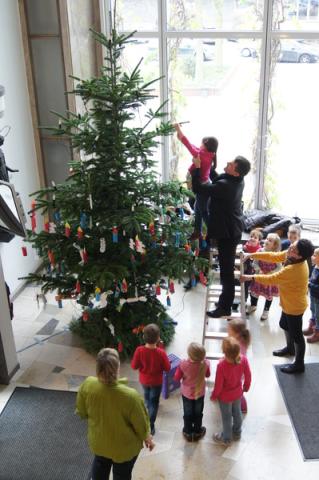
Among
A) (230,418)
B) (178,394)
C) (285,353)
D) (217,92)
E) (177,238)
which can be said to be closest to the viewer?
(230,418)

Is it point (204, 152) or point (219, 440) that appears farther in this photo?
point (204, 152)

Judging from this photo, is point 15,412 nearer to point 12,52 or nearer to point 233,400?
point 233,400

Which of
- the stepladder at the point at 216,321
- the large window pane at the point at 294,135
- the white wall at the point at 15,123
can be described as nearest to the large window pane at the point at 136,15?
the white wall at the point at 15,123

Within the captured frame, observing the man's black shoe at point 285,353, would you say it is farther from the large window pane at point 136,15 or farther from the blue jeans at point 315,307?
the large window pane at point 136,15

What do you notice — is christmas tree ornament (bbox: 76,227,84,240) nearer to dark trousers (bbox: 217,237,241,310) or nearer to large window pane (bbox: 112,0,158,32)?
dark trousers (bbox: 217,237,241,310)

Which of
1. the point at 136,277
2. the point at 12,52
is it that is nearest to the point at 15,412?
the point at 136,277

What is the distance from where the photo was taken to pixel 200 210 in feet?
17.1

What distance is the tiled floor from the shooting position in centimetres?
386

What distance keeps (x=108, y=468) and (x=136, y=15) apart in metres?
5.90

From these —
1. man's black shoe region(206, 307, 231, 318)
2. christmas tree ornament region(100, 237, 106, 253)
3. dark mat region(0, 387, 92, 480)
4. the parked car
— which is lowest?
dark mat region(0, 387, 92, 480)

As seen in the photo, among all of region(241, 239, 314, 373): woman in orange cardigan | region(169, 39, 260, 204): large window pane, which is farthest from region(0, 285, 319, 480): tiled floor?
region(169, 39, 260, 204): large window pane

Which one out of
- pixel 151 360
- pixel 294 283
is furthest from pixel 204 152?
pixel 151 360

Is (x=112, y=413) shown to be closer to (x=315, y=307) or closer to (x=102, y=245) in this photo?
(x=102, y=245)

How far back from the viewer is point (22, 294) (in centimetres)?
650
